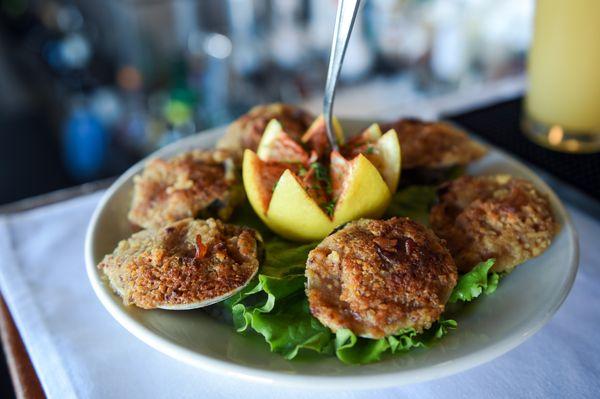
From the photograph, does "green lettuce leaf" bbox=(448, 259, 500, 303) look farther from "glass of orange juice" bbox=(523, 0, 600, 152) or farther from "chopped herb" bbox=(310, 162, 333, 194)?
"glass of orange juice" bbox=(523, 0, 600, 152)

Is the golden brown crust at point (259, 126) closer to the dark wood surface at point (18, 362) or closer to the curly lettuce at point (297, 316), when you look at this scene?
the curly lettuce at point (297, 316)

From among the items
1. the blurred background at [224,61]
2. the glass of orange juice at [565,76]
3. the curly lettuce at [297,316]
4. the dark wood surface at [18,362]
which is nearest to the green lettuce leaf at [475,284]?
the curly lettuce at [297,316]

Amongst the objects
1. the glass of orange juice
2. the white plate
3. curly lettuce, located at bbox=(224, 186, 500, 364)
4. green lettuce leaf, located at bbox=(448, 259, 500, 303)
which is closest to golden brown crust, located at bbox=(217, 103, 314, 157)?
curly lettuce, located at bbox=(224, 186, 500, 364)

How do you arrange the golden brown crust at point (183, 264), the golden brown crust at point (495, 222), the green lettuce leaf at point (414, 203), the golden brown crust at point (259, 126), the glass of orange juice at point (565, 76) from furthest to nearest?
the glass of orange juice at point (565, 76) → the golden brown crust at point (259, 126) → the green lettuce leaf at point (414, 203) → the golden brown crust at point (495, 222) → the golden brown crust at point (183, 264)

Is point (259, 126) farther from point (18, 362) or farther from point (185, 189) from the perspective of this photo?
point (18, 362)

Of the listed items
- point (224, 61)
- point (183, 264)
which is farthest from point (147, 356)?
point (224, 61)

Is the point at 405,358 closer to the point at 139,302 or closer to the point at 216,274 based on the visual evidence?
the point at 216,274

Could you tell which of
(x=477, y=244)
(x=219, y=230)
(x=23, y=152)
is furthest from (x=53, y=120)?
(x=477, y=244)

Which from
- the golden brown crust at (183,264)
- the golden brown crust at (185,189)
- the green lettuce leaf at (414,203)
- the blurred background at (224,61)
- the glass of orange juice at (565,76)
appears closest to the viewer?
the golden brown crust at (183,264)
